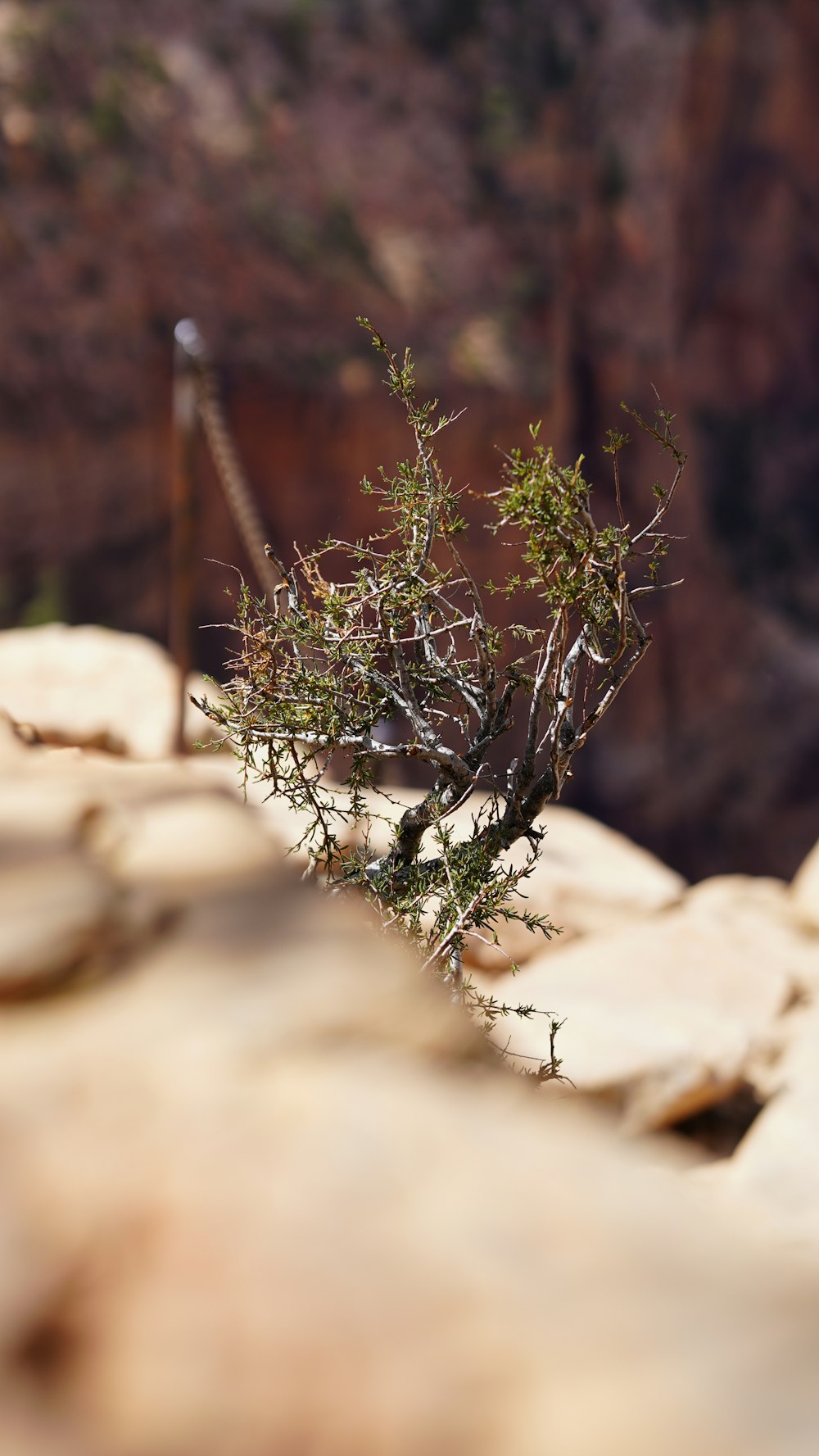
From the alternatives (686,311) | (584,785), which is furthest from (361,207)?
(584,785)

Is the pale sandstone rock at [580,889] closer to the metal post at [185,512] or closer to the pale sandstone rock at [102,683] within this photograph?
the pale sandstone rock at [102,683]

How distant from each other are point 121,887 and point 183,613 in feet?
20.2

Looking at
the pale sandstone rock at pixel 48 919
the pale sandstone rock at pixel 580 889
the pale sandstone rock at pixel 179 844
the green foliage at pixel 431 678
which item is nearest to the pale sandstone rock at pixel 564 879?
the pale sandstone rock at pixel 580 889

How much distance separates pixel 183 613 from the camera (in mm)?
6965

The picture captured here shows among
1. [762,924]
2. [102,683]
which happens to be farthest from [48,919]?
[102,683]

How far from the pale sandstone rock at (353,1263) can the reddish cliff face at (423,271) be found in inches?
465

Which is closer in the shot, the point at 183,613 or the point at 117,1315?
the point at 117,1315

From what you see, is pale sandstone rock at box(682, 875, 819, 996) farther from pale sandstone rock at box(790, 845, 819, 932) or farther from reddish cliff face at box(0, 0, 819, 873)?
reddish cliff face at box(0, 0, 819, 873)

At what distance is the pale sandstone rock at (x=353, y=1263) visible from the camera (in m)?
0.57

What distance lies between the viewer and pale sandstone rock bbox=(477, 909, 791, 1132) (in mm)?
4566

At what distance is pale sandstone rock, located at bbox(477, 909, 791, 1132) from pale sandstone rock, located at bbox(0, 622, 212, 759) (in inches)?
101

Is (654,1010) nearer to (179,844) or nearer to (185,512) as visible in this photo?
(185,512)

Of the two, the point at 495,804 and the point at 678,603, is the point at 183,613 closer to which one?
the point at 495,804

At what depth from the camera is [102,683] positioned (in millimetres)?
7410
